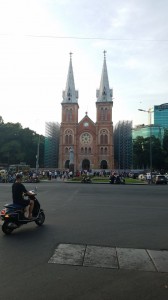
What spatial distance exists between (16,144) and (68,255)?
277ft

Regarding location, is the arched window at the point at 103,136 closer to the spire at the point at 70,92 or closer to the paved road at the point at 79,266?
the spire at the point at 70,92

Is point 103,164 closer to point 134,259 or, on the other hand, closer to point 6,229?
point 6,229

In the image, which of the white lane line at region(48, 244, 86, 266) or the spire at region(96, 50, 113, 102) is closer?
the white lane line at region(48, 244, 86, 266)

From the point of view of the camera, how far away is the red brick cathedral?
8994cm

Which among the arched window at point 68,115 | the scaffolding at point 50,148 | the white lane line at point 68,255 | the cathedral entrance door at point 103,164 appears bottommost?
the white lane line at point 68,255

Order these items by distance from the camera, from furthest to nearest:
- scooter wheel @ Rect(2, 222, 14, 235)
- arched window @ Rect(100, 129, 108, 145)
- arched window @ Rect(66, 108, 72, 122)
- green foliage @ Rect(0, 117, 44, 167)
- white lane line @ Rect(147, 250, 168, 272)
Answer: arched window @ Rect(66, 108, 72, 122), arched window @ Rect(100, 129, 108, 145), green foliage @ Rect(0, 117, 44, 167), scooter wheel @ Rect(2, 222, 14, 235), white lane line @ Rect(147, 250, 168, 272)

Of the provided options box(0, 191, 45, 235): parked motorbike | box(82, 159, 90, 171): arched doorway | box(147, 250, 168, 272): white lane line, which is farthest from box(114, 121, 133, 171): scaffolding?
box(147, 250, 168, 272): white lane line

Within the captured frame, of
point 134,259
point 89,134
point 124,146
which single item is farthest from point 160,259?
point 124,146

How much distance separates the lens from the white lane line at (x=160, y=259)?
221 inches

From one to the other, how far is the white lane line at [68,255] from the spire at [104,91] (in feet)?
284

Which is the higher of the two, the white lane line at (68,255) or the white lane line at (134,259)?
the white lane line at (68,255)

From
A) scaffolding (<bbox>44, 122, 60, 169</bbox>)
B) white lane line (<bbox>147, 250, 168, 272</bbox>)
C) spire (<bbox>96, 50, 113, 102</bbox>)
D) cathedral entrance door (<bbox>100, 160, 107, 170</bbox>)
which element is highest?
spire (<bbox>96, 50, 113, 102</bbox>)

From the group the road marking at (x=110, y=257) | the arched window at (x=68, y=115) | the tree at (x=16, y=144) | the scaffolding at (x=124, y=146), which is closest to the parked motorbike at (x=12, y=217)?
the road marking at (x=110, y=257)

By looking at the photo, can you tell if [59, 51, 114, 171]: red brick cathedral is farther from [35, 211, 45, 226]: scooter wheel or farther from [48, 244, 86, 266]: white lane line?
[48, 244, 86, 266]: white lane line
